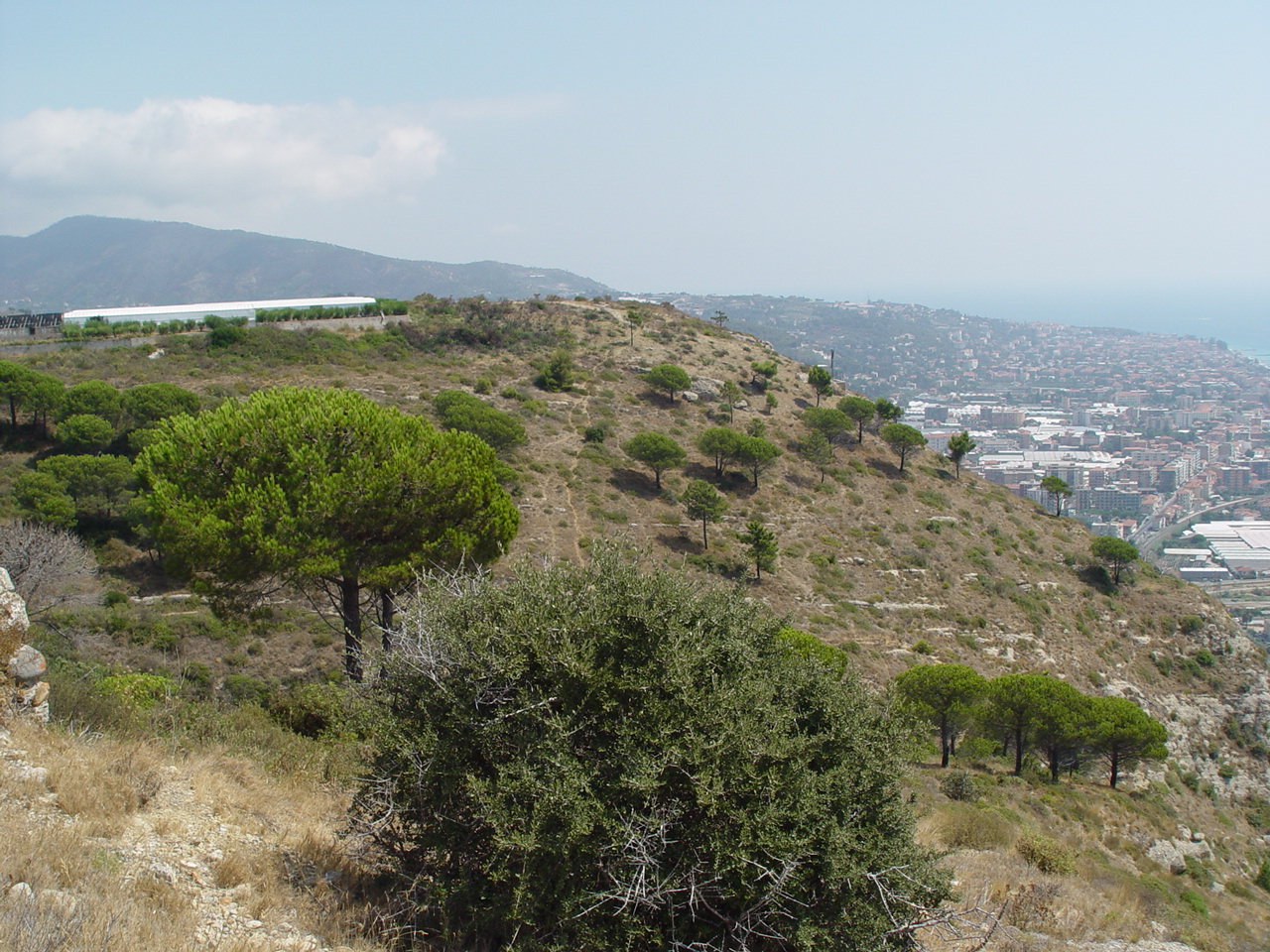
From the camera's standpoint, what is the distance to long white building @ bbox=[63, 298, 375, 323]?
135ft

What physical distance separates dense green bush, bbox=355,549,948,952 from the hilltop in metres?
4.02

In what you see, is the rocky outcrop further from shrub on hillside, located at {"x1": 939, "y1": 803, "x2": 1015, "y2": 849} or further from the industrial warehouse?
the industrial warehouse

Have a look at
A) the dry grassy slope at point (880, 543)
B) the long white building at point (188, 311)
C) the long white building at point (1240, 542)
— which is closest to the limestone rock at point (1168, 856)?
the dry grassy slope at point (880, 543)

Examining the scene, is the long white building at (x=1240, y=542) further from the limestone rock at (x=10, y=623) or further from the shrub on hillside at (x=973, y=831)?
the limestone rock at (x=10, y=623)

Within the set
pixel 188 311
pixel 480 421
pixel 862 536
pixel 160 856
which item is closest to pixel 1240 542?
pixel 862 536

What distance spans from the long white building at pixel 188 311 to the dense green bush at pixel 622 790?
43.7 meters

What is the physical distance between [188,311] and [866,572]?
4348 cm

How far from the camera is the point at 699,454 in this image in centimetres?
3212

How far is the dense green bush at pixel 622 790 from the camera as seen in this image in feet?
14.1

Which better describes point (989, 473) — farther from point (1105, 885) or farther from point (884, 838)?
point (884, 838)

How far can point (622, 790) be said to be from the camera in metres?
4.36

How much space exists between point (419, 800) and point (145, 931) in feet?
5.00

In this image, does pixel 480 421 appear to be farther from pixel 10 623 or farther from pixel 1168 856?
pixel 1168 856

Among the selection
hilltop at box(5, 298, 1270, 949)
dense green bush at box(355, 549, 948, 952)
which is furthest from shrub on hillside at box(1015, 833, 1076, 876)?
dense green bush at box(355, 549, 948, 952)
